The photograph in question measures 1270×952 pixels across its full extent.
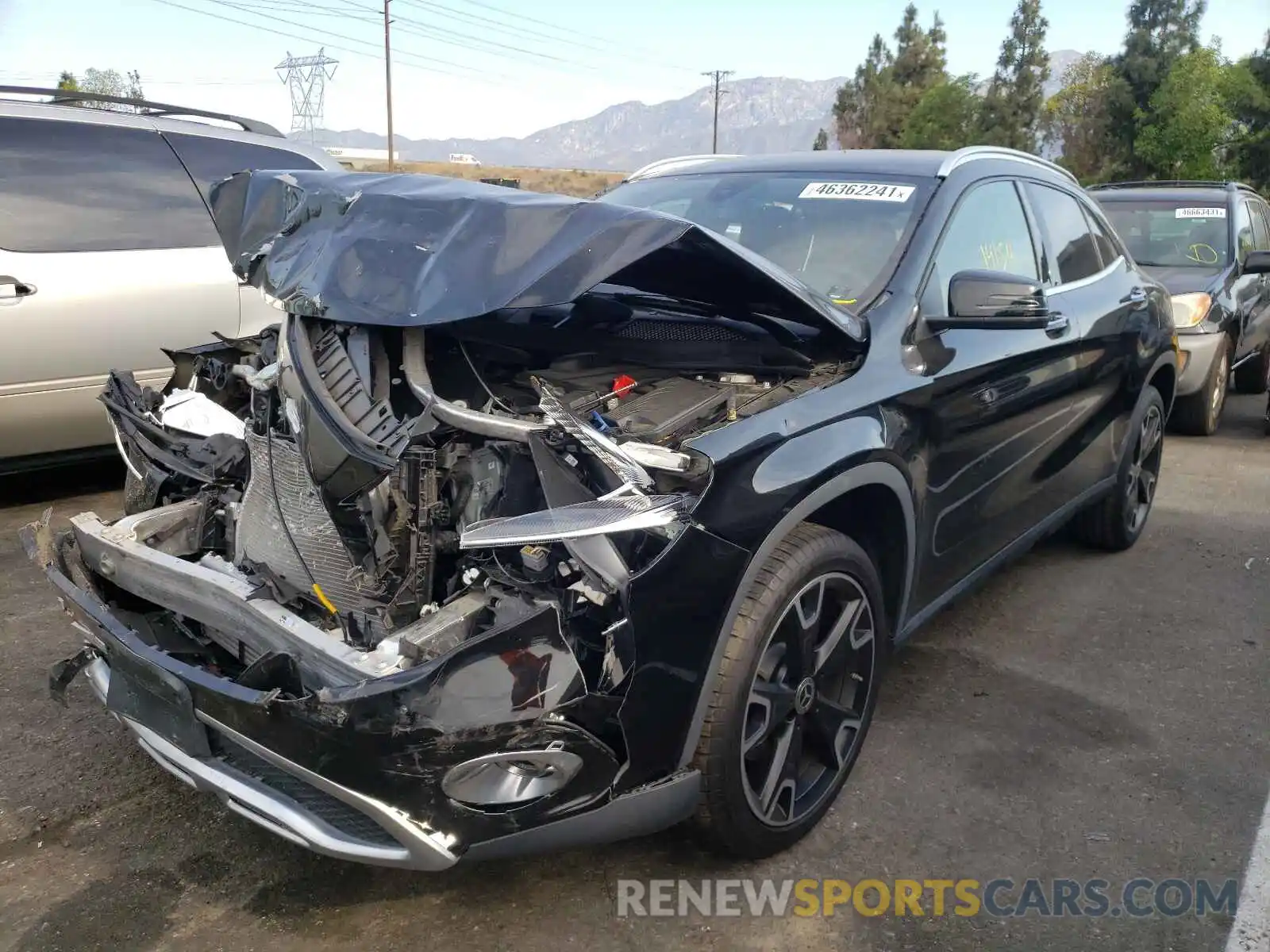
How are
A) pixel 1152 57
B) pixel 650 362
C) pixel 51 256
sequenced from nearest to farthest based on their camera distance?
pixel 650 362
pixel 51 256
pixel 1152 57

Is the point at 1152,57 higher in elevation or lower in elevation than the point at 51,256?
higher

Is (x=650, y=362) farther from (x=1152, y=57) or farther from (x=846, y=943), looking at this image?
(x=1152, y=57)

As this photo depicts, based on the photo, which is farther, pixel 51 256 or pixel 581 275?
pixel 51 256

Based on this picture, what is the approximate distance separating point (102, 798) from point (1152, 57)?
39400 mm

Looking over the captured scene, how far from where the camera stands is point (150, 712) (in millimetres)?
2328

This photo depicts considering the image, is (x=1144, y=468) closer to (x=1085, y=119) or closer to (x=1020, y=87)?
(x=1085, y=119)

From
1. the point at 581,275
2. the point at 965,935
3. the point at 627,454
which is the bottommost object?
the point at 965,935

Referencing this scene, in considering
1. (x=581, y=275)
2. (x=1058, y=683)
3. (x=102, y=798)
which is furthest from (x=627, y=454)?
(x=1058, y=683)

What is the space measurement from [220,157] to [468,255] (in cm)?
400

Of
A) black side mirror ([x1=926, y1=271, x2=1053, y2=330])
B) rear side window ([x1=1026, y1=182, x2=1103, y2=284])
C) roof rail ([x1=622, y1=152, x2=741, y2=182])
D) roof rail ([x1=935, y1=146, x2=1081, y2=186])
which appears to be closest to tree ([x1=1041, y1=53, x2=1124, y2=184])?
rear side window ([x1=1026, y1=182, x2=1103, y2=284])

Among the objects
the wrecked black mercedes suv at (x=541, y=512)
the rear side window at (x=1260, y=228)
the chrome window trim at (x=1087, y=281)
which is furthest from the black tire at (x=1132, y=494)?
the rear side window at (x=1260, y=228)

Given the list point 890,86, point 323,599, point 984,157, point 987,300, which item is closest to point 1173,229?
point 984,157

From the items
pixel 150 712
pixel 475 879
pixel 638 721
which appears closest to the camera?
pixel 638 721

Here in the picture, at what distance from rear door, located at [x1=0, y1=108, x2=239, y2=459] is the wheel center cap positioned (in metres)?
3.95
